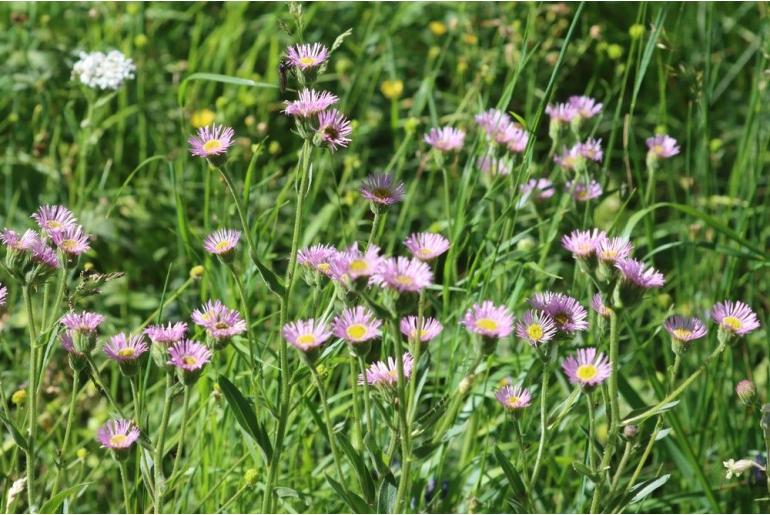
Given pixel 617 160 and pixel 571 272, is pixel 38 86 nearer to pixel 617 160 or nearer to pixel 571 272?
pixel 571 272

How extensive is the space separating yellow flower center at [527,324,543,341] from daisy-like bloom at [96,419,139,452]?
0.49 m

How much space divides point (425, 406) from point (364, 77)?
36.2 inches

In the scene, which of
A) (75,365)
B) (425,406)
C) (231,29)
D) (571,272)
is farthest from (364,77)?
(75,365)

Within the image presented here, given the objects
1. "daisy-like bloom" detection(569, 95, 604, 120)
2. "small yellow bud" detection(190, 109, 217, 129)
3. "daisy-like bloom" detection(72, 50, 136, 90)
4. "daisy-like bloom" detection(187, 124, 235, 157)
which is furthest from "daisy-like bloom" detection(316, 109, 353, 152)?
"small yellow bud" detection(190, 109, 217, 129)

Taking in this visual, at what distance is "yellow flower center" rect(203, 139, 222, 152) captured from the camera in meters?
1.22

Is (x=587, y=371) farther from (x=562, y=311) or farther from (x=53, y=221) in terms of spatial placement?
(x=53, y=221)

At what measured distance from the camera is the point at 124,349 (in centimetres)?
125

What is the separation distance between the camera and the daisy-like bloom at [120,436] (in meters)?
1.19

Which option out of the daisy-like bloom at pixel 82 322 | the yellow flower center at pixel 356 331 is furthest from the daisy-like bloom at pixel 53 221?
the yellow flower center at pixel 356 331

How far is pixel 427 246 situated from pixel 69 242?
1.62ft

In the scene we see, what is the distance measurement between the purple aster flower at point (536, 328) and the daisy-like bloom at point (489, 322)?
0.08m

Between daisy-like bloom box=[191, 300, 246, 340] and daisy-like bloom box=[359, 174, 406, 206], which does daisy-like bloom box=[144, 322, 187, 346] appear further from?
daisy-like bloom box=[359, 174, 406, 206]

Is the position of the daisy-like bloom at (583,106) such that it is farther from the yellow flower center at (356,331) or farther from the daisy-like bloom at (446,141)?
the yellow flower center at (356,331)

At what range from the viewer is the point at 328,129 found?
47.3 inches
